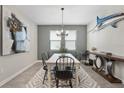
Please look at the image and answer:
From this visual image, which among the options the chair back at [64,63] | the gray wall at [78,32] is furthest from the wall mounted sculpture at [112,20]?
the gray wall at [78,32]

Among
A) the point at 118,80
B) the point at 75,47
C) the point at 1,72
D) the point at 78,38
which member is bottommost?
the point at 118,80

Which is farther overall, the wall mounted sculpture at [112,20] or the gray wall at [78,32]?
the gray wall at [78,32]

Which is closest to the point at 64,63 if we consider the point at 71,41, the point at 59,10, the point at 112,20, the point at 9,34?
the point at 9,34

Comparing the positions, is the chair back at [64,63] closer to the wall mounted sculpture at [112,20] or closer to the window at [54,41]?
the wall mounted sculpture at [112,20]

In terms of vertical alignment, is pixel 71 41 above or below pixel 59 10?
below

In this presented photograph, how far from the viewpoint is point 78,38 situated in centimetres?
905

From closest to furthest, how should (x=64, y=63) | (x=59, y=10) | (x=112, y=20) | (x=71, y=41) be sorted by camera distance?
(x=64, y=63) < (x=112, y=20) < (x=59, y=10) < (x=71, y=41)

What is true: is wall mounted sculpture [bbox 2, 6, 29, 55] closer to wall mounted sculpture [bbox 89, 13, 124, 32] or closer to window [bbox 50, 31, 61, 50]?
wall mounted sculpture [bbox 89, 13, 124, 32]

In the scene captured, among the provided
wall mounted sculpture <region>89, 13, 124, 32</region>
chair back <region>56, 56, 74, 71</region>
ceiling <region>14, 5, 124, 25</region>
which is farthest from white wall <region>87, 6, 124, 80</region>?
chair back <region>56, 56, 74, 71</region>

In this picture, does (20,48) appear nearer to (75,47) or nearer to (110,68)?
(110,68)

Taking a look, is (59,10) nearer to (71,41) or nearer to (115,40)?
(115,40)
